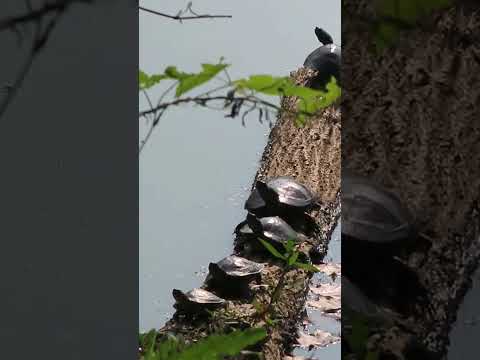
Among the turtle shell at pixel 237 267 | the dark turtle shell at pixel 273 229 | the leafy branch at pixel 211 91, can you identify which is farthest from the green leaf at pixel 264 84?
the dark turtle shell at pixel 273 229

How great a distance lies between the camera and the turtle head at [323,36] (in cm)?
110

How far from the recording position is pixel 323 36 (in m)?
1.14

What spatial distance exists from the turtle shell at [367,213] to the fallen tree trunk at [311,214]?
26 cm

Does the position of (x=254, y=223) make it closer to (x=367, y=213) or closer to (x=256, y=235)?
(x=256, y=235)

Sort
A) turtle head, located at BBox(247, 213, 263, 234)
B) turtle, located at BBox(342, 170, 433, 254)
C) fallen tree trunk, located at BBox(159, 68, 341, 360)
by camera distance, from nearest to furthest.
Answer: turtle, located at BBox(342, 170, 433, 254) < fallen tree trunk, located at BBox(159, 68, 341, 360) < turtle head, located at BBox(247, 213, 263, 234)

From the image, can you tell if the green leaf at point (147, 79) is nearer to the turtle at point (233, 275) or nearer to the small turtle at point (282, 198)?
the turtle at point (233, 275)

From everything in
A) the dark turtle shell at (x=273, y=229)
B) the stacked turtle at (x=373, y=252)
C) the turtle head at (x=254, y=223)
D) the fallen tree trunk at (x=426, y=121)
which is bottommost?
the dark turtle shell at (x=273, y=229)

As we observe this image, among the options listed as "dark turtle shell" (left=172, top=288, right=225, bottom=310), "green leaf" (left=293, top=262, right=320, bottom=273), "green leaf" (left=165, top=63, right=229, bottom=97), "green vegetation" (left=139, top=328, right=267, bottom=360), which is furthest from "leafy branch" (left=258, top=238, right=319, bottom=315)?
"green leaf" (left=165, top=63, right=229, bottom=97)

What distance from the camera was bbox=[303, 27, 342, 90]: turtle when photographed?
1.14 metres

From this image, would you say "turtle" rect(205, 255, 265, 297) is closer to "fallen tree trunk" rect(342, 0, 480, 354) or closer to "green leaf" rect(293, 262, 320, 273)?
"green leaf" rect(293, 262, 320, 273)

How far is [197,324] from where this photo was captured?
1.31 meters

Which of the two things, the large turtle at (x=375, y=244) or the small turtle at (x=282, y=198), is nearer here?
the large turtle at (x=375, y=244)

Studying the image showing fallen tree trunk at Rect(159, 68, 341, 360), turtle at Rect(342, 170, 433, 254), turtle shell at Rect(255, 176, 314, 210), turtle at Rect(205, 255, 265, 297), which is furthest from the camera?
turtle shell at Rect(255, 176, 314, 210)
